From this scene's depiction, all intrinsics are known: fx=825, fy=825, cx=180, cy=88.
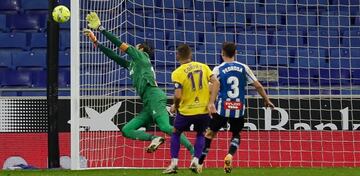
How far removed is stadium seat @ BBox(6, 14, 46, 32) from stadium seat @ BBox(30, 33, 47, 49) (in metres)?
0.33

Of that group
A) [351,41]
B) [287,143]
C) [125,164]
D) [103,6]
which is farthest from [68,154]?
[351,41]

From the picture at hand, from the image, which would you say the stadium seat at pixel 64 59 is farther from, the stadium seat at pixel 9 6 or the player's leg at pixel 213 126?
the player's leg at pixel 213 126

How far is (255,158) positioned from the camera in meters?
13.9

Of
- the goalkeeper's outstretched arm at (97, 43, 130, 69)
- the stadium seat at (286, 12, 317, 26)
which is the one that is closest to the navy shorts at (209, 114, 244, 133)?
the goalkeeper's outstretched arm at (97, 43, 130, 69)

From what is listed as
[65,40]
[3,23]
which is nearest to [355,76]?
[65,40]

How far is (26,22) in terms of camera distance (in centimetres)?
1814

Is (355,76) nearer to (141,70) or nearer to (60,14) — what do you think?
(141,70)

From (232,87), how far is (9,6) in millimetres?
9746

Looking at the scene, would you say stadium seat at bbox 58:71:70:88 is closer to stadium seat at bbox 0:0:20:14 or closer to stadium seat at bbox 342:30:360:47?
stadium seat at bbox 0:0:20:14

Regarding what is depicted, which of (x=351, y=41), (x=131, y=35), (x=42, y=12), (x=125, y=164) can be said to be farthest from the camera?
(x=42, y=12)

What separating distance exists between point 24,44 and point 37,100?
4020mm

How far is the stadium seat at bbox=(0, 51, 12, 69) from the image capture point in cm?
1723

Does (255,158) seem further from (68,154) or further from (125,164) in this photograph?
(68,154)

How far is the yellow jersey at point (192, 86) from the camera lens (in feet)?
33.1
